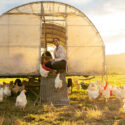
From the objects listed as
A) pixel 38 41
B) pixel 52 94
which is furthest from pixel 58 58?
pixel 38 41

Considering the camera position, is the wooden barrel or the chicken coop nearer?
the wooden barrel

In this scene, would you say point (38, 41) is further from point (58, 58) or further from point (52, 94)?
point (52, 94)

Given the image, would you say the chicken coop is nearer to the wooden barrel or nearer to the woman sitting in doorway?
the woman sitting in doorway

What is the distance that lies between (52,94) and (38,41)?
3109 mm

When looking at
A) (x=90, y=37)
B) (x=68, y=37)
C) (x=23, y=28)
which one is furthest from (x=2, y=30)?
(x=90, y=37)

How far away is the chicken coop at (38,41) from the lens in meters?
9.71

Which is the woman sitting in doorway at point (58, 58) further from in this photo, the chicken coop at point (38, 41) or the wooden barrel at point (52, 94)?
the chicken coop at point (38, 41)

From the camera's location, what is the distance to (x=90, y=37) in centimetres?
1026

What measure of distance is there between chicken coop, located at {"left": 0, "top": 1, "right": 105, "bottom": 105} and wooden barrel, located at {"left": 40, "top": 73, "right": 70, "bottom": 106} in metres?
1.29

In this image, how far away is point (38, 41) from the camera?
984 centimetres

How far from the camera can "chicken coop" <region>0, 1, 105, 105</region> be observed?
31.9ft

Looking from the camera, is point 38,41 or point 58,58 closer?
point 58,58

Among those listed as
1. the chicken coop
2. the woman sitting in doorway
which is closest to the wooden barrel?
the woman sitting in doorway

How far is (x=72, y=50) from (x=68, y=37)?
2.25ft
